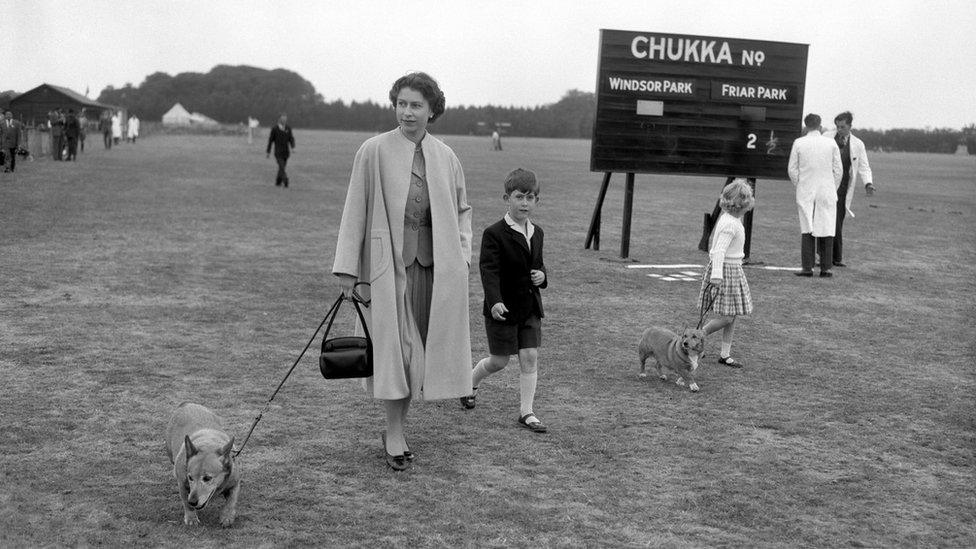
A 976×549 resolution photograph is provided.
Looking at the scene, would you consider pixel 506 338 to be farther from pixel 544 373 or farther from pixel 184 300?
pixel 184 300

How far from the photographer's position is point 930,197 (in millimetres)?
31781

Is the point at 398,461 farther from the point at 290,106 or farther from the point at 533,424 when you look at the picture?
the point at 290,106

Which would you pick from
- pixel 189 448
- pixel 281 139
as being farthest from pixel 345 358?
pixel 281 139

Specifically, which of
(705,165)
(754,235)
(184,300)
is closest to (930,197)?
(754,235)

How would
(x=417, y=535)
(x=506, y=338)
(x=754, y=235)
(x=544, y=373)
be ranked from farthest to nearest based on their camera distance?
(x=754, y=235), (x=544, y=373), (x=506, y=338), (x=417, y=535)

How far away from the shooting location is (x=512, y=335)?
6008 mm

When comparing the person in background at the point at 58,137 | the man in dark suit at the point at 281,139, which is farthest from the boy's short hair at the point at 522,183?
the person in background at the point at 58,137

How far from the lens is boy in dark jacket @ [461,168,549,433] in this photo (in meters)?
5.85

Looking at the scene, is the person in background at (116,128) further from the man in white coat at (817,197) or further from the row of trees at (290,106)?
the row of trees at (290,106)

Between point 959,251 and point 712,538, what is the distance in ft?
48.2

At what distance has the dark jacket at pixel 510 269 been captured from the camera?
5910mm

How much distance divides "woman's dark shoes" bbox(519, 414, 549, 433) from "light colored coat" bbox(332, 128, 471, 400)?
2.98 ft

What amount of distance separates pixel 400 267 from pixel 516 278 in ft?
3.41

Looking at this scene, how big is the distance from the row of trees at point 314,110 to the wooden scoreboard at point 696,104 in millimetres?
69401
